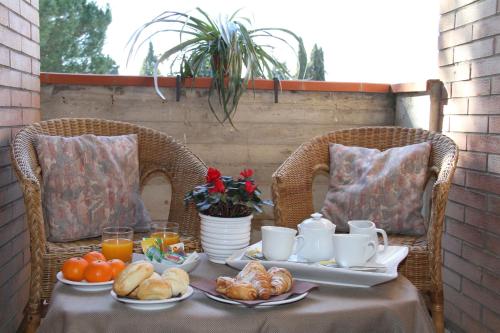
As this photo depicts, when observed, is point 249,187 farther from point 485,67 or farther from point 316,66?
point 316,66

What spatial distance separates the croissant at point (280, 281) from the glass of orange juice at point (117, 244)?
465mm

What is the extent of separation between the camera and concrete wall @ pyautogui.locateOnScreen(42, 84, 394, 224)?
2824 millimetres

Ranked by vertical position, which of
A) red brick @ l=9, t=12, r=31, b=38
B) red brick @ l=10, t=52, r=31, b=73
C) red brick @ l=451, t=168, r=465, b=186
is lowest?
red brick @ l=451, t=168, r=465, b=186

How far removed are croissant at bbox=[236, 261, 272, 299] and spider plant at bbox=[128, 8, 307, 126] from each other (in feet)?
5.25

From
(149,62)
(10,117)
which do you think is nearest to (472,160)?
(149,62)

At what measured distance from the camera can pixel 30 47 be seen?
8.36 feet

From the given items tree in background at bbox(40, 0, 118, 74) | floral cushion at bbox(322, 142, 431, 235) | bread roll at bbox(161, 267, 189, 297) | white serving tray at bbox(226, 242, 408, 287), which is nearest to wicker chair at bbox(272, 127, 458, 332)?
floral cushion at bbox(322, 142, 431, 235)

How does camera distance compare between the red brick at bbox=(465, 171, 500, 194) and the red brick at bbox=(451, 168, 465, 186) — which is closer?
the red brick at bbox=(465, 171, 500, 194)

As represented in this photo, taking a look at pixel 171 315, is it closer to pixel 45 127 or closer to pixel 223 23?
pixel 45 127

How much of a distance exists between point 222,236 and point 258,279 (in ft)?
1.27

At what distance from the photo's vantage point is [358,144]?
2.64 m

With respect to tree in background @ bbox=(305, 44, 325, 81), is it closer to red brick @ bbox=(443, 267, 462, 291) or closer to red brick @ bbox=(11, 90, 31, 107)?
red brick @ bbox=(443, 267, 462, 291)

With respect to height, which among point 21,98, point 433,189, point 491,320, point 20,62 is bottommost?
point 491,320

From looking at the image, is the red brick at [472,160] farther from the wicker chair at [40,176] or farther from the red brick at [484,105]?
the wicker chair at [40,176]
